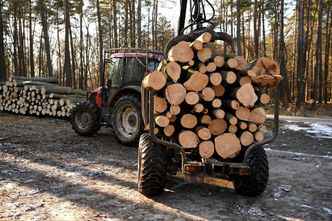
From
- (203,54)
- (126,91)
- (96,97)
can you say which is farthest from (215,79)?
(96,97)

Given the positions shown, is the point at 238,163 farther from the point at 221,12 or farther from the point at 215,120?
the point at 221,12

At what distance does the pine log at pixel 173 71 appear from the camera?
5109mm

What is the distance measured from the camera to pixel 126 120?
919 cm

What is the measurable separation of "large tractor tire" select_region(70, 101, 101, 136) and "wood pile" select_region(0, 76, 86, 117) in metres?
3.23

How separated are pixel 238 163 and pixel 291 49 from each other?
3939 cm

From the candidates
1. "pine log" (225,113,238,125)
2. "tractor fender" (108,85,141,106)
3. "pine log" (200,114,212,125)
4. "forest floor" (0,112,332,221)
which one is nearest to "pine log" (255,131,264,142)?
"pine log" (225,113,238,125)

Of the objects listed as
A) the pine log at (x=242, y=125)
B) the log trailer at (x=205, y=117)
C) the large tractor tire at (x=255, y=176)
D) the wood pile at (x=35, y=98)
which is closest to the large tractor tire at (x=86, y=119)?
the wood pile at (x=35, y=98)

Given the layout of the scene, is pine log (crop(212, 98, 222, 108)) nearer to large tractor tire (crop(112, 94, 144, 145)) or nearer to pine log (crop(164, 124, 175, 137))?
pine log (crop(164, 124, 175, 137))

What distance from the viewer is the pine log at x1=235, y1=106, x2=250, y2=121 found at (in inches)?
203

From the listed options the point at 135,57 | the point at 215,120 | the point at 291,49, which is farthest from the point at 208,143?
the point at 291,49

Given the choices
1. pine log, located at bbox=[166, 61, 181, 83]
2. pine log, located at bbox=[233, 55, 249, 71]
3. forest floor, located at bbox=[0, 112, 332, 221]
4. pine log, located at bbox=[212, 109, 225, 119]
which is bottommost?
forest floor, located at bbox=[0, 112, 332, 221]

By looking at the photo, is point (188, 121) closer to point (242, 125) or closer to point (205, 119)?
point (205, 119)

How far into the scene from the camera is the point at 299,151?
9.47 meters

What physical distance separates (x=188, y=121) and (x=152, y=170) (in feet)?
2.70
